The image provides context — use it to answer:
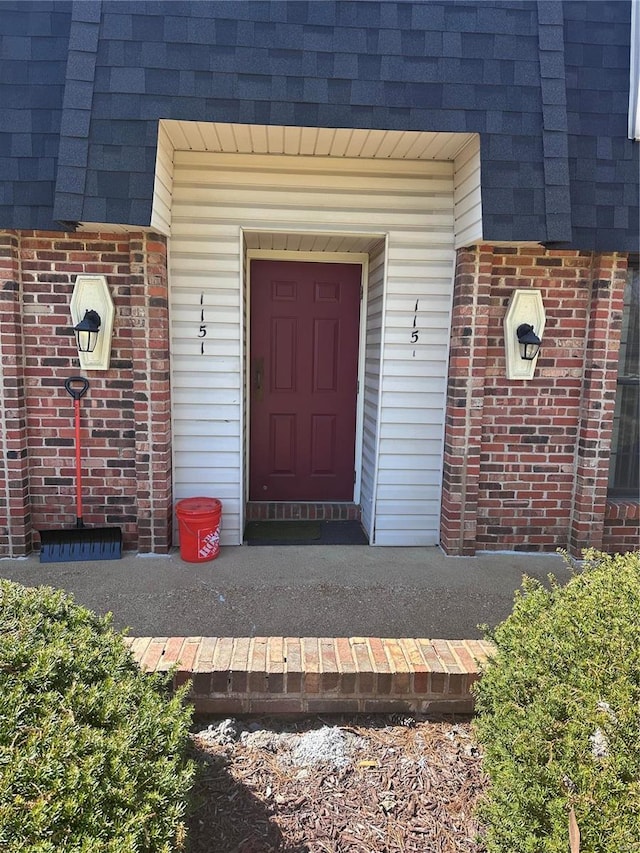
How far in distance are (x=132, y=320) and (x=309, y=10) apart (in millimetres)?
2092

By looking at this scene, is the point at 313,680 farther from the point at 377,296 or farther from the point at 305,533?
the point at 377,296

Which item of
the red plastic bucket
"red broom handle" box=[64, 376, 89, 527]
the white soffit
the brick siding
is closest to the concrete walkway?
the red plastic bucket

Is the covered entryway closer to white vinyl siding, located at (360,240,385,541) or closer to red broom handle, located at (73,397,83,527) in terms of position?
white vinyl siding, located at (360,240,385,541)

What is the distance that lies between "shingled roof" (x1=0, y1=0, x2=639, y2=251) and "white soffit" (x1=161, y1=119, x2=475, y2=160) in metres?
0.12

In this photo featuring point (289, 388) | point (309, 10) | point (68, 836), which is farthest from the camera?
point (289, 388)

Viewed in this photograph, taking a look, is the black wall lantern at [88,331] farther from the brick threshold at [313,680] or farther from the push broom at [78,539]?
the brick threshold at [313,680]

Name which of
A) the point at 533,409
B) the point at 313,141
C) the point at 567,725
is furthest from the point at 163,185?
the point at 567,725

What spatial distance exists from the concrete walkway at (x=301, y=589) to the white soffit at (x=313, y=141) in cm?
270

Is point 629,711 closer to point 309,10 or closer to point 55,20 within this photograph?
point 309,10

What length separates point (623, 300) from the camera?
3.74 m

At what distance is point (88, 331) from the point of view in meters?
3.46

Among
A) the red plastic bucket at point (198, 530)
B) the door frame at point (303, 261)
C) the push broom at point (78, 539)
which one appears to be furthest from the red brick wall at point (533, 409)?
the push broom at point (78, 539)

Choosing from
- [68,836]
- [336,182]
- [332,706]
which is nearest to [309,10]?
[336,182]

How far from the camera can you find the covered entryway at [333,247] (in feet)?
12.1
